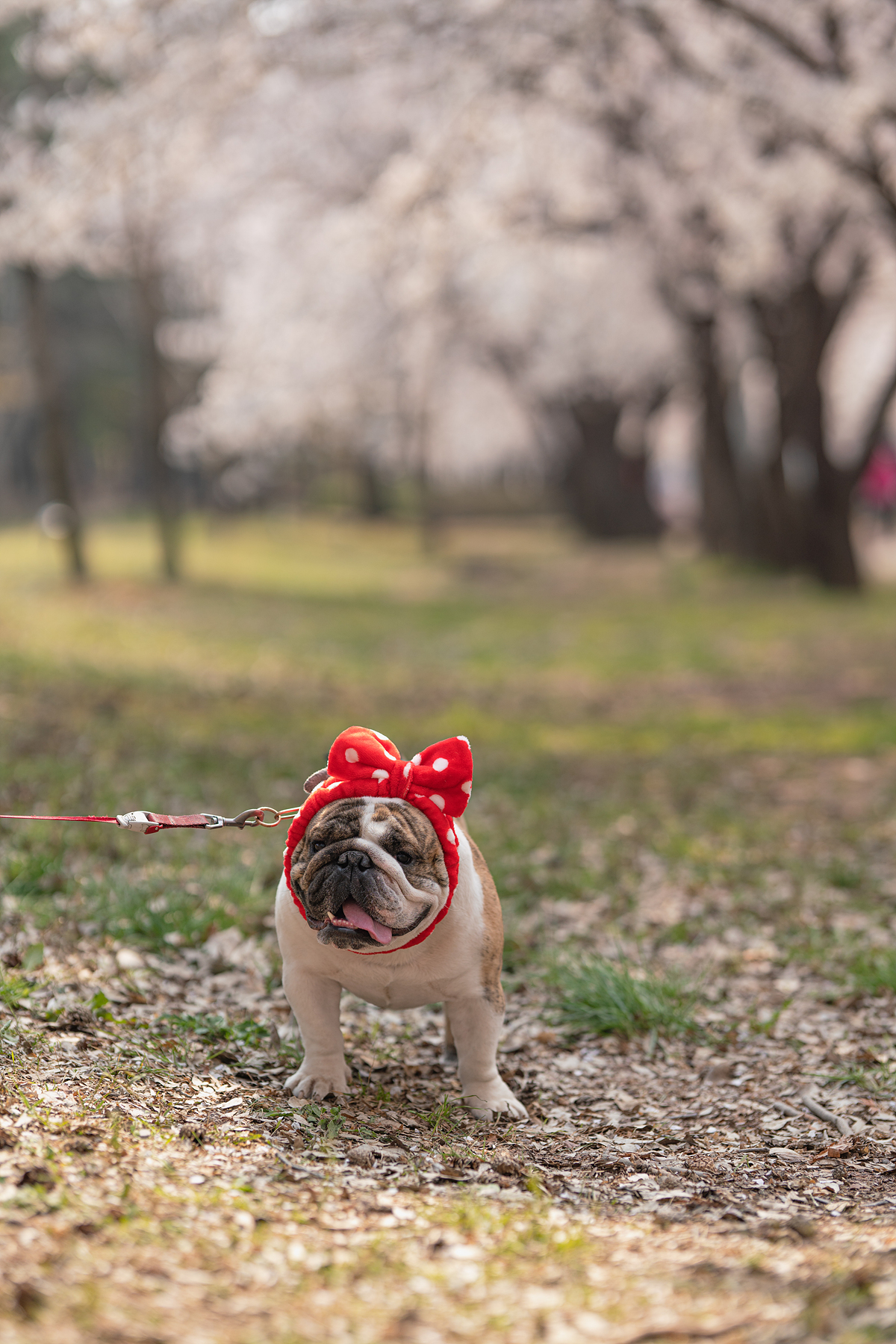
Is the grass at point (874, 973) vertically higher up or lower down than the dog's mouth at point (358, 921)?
lower down

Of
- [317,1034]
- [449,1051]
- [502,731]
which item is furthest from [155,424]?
[317,1034]

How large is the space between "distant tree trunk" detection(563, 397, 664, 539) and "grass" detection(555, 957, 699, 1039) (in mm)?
25013

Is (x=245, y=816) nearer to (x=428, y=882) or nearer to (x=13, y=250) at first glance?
(x=428, y=882)

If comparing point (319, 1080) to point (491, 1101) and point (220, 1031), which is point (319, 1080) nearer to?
point (491, 1101)

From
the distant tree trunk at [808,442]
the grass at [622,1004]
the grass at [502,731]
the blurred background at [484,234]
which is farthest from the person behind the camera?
the distant tree trunk at [808,442]

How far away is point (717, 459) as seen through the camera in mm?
21016

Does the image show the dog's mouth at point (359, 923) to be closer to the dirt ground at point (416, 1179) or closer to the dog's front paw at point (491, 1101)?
the dirt ground at point (416, 1179)

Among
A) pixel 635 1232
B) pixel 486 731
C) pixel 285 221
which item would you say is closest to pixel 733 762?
pixel 486 731

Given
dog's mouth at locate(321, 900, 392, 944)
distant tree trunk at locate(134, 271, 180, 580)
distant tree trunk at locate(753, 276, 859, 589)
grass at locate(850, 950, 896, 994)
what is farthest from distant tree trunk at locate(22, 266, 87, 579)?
dog's mouth at locate(321, 900, 392, 944)

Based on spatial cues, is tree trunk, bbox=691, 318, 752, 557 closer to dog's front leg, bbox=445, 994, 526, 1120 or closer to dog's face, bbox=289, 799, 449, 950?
dog's front leg, bbox=445, 994, 526, 1120

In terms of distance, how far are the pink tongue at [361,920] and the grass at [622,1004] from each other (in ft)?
4.85

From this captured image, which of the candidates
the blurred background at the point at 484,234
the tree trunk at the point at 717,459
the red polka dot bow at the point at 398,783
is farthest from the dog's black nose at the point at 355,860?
the tree trunk at the point at 717,459

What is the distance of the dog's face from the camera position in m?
2.98

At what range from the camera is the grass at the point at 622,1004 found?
424 centimetres
